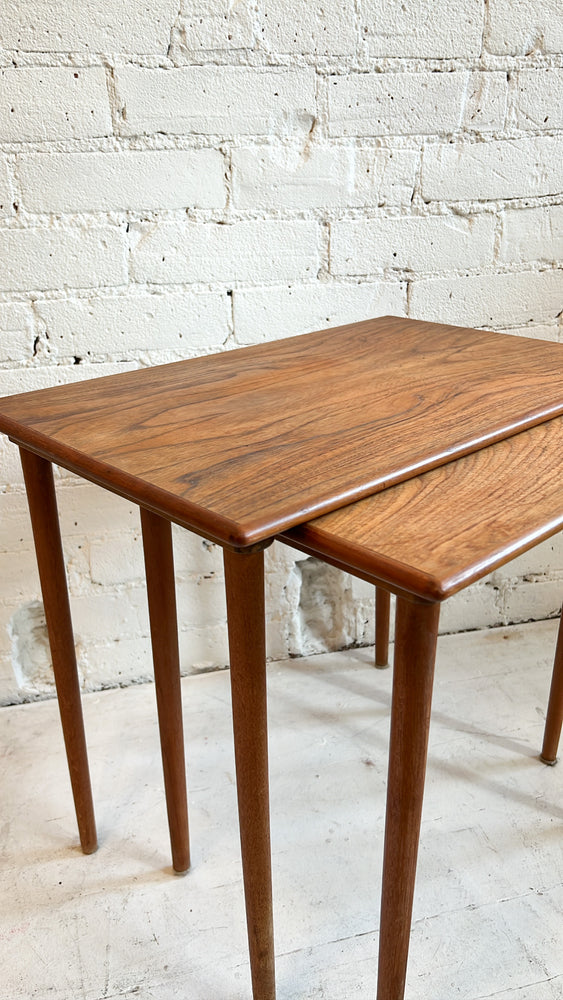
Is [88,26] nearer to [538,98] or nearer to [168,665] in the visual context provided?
[538,98]

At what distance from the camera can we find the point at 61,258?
124 cm

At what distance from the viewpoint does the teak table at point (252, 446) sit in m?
0.67

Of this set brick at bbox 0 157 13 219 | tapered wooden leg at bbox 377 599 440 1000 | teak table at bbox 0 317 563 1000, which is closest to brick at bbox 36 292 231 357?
brick at bbox 0 157 13 219

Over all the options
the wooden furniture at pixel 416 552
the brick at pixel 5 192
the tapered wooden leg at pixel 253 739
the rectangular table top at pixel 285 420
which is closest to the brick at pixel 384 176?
the rectangular table top at pixel 285 420

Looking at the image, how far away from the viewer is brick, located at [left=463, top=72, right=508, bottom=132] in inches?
52.5

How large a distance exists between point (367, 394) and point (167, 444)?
9.4 inches

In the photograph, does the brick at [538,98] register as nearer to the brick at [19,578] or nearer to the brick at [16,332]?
the brick at [16,332]

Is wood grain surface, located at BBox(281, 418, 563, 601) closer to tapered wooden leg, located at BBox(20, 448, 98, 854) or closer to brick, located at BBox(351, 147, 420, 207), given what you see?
tapered wooden leg, located at BBox(20, 448, 98, 854)

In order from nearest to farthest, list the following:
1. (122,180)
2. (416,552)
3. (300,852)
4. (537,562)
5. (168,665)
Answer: (416,552), (168,665), (300,852), (122,180), (537,562)

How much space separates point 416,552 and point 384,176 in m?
0.94

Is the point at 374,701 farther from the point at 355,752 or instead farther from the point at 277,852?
the point at 277,852

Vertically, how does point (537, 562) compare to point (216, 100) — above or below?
below

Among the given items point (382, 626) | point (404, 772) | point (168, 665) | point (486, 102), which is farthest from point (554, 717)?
point (486, 102)

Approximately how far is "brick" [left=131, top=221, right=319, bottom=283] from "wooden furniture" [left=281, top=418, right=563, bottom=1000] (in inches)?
27.0
